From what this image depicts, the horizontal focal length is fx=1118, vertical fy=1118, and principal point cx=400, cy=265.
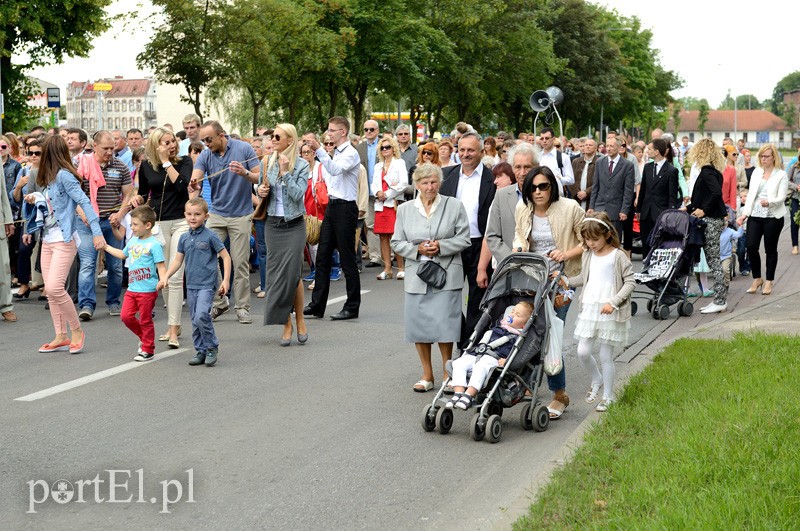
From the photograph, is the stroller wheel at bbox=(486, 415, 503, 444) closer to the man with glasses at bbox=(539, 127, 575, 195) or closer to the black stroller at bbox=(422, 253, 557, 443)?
the black stroller at bbox=(422, 253, 557, 443)

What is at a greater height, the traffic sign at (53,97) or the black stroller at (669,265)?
the traffic sign at (53,97)

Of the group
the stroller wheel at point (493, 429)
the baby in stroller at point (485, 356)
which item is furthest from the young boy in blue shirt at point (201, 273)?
the stroller wheel at point (493, 429)

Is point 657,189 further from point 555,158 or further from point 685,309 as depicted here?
point 685,309

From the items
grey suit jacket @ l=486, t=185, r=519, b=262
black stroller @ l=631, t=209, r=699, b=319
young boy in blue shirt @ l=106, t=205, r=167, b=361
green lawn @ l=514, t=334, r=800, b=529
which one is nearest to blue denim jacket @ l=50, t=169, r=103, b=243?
young boy in blue shirt @ l=106, t=205, r=167, b=361

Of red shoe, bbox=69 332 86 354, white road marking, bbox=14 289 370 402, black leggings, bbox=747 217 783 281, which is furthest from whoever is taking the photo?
black leggings, bbox=747 217 783 281

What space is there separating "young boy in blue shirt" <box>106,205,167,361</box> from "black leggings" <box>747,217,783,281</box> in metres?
7.86

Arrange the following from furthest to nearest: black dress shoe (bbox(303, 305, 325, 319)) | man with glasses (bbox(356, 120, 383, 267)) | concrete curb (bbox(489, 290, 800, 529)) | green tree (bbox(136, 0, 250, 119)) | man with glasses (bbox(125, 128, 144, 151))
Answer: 1. green tree (bbox(136, 0, 250, 119))
2. man with glasses (bbox(356, 120, 383, 267))
3. man with glasses (bbox(125, 128, 144, 151))
4. black dress shoe (bbox(303, 305, 325, 319))
5. concrete curb (bbox(489, 290, 800, 529))

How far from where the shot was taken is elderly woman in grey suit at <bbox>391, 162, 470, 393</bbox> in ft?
28.3

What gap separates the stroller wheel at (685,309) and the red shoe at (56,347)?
6.92 metres

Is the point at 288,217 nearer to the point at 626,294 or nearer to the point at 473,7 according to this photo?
the point at 626,294

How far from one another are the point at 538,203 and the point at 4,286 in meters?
7.17

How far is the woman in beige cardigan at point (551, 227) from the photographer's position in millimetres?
8164

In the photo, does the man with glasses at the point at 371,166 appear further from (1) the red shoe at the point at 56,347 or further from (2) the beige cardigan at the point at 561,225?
(2) the beige cardigan at the point at 561,225

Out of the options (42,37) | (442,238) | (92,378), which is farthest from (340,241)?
(42,37)
